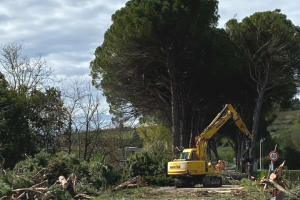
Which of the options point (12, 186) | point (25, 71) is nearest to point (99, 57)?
point (25, 71)

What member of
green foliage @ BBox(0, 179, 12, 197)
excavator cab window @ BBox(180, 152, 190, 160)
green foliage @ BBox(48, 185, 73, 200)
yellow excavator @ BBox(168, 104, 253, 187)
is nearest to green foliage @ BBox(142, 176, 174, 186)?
yellow excavator @ BBox(168, 104, 253, 187)

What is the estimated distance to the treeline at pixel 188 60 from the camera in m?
32.4

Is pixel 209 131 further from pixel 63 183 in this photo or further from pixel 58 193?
pixel 58 193

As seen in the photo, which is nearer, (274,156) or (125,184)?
(274,156)

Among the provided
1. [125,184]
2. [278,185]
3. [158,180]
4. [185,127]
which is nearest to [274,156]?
[278,185]

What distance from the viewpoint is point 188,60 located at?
1457 inches

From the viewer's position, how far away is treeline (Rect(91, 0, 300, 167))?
3244cm

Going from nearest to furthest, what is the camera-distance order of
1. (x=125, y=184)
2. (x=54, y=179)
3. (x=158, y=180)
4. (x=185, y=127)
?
1. (x=54, y=179)
2. (x=125, y=184)
3. (x=158, y=180)
4. (x=185, y=127)

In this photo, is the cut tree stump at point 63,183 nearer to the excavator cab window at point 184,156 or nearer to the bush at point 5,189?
the bush at point 5,189

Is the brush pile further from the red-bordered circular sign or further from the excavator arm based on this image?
the red-bordered circular sign

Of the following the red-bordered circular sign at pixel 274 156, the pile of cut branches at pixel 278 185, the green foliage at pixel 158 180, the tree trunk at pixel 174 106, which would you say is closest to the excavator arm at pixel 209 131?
the green foliage at pixel 158 180

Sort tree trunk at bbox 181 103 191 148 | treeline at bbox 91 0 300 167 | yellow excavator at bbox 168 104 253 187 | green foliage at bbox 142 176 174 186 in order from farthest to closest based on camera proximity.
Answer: tree trunk at bbox 181 103 191 148 → treeline at bbox 91 0 300 167 → green foliage at bbox 142 176 174 186 → yellow excavator at bbox 168 104 253 187

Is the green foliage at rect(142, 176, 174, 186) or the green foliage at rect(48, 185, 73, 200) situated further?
the green foliage at rect(142, 176, 174, 186)

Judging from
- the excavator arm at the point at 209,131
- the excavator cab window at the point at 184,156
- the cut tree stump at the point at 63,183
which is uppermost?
the excavator arm at the point at 209,131
